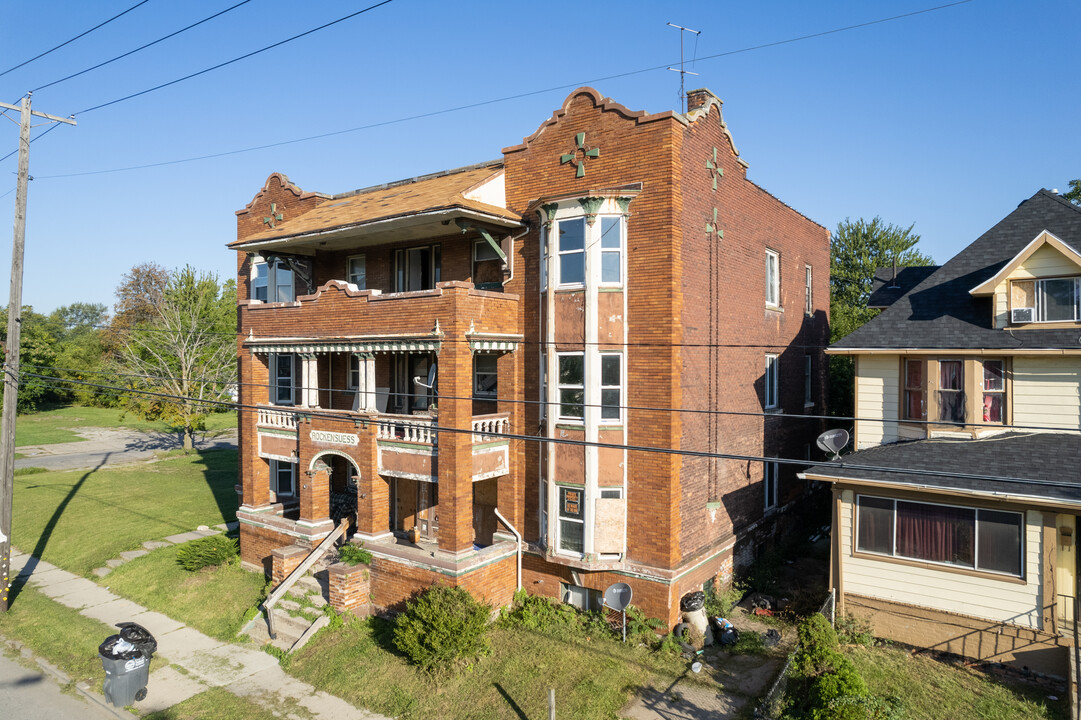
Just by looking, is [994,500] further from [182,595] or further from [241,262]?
A: [241,262]

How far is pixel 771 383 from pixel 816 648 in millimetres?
10094

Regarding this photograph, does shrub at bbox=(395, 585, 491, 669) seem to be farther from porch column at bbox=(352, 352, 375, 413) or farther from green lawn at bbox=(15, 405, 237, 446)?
green lawn at bbox=(15, 405, 237, 446)

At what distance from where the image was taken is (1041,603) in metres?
12.4

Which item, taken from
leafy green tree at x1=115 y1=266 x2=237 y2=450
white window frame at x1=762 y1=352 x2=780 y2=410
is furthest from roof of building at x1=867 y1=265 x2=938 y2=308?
leafy green tree at x1=115 y1=266 x2=237 y2=450

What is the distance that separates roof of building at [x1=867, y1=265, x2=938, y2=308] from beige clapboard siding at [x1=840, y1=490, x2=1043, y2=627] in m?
8.76

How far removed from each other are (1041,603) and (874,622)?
2982 millimetres

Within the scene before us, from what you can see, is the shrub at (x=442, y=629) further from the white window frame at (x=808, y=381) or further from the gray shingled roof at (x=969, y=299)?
the white window frame at (x=808, y=381)

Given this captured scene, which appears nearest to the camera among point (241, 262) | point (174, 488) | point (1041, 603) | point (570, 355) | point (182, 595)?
point (1041, 603)

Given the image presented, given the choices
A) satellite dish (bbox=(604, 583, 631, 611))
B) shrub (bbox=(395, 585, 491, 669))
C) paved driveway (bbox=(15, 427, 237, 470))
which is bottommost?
paved driveway (bbox=(15, 427, 237, 470))

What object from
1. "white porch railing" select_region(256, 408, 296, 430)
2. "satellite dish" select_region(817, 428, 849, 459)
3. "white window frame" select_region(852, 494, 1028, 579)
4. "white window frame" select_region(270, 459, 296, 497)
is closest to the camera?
"white window frame" select_region(852, 494, 1028, 579)

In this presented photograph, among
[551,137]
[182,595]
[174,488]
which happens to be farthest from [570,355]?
[174,488]

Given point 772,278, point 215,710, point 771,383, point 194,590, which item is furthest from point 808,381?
point 194,590

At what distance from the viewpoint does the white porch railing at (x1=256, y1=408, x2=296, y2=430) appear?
1880 centimetres

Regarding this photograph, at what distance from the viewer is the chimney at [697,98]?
16.9 metres
